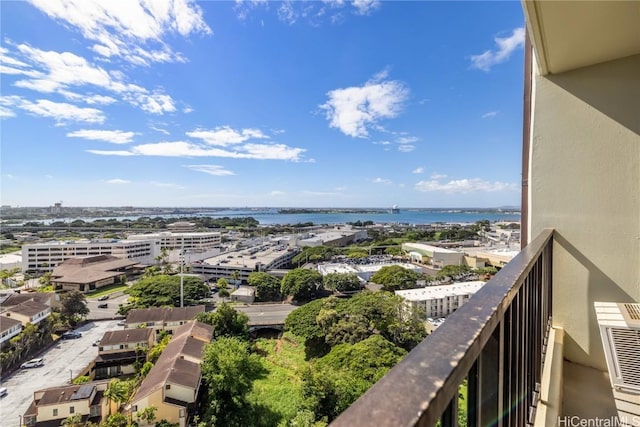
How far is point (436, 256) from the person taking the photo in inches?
846

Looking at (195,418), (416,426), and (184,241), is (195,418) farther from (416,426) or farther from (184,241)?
(184,241)

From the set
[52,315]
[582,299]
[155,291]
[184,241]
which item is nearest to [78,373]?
[52,315]

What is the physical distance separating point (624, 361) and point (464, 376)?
95cm

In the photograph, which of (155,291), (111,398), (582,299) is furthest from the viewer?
(155,291)

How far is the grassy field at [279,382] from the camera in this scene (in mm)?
6742

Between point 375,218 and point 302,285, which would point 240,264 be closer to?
point 302,285

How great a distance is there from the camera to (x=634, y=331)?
938 mm

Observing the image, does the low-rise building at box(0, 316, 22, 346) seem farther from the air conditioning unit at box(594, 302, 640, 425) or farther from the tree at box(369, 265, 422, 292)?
the tree at box(369, 265, 422, 292)

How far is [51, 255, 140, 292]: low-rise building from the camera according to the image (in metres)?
17.9

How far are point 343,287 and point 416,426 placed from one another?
612 inches

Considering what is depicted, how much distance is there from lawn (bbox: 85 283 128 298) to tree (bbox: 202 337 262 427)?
45.4 feet

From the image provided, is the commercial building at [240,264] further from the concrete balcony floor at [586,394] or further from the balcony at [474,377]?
the balcony at [474,377]

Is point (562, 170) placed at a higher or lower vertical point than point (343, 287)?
higher

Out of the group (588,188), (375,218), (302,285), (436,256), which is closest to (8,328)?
(302,285)
